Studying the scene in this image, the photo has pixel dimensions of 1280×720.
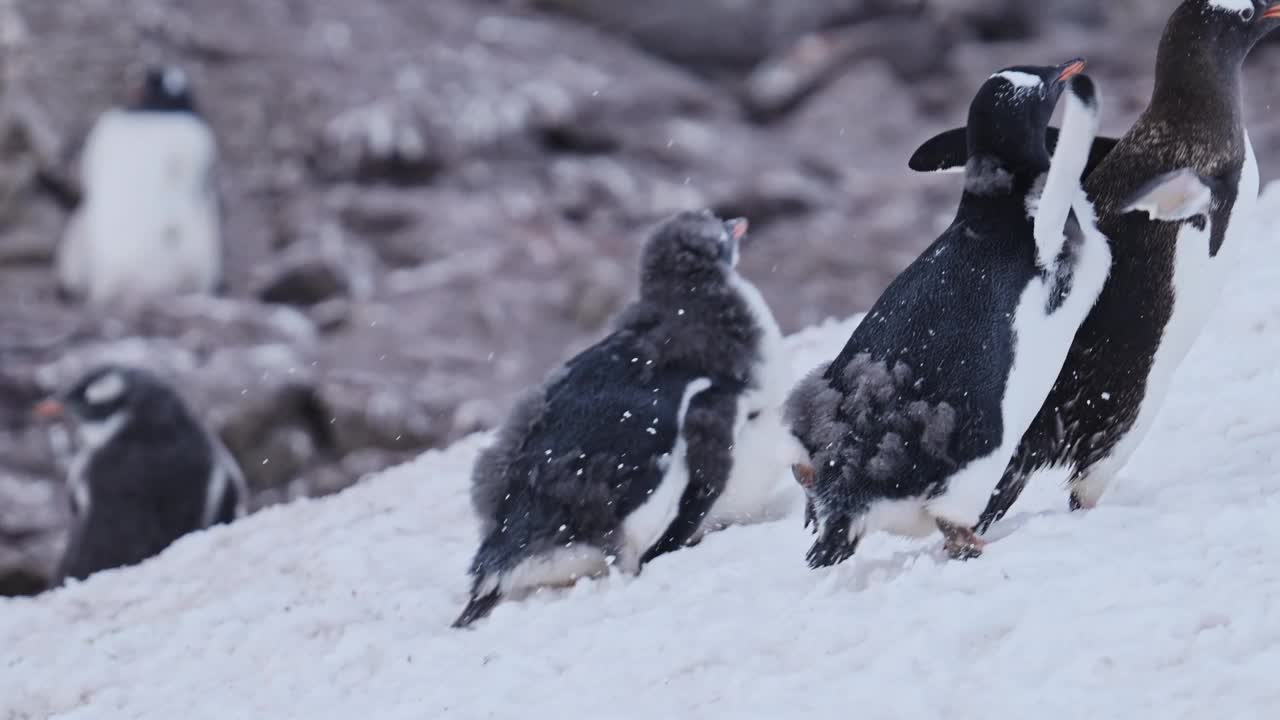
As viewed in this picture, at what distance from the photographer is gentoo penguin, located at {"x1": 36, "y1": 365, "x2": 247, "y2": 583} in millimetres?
4746

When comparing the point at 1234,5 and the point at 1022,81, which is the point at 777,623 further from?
the point at 1234,5

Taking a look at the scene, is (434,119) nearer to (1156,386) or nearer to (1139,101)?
(1139,101)

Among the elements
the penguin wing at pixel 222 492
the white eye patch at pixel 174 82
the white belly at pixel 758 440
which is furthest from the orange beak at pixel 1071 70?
the white eye patch at pixel 174 82

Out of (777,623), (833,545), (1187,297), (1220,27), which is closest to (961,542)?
(833,545)

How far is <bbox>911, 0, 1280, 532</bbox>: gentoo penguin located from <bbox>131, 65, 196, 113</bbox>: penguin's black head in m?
6.87

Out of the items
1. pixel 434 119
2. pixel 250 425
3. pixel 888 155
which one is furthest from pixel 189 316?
pixel 888 155

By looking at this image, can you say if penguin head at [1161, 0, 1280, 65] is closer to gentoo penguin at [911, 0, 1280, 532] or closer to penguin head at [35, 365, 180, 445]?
gentoo penguin at [911, 0, 1280, 532]

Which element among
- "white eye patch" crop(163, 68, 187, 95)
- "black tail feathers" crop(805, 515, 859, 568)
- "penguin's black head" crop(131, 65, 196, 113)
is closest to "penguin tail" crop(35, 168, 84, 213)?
"penguin's black head" crop(131, 65, 196, 113)

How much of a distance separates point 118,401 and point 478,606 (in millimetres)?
2636

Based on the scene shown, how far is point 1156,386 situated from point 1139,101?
25.0ft

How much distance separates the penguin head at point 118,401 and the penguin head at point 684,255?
240 cm

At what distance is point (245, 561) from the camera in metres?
3.71

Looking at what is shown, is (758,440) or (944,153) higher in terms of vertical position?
(944,153)

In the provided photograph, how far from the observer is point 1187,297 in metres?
2.58
